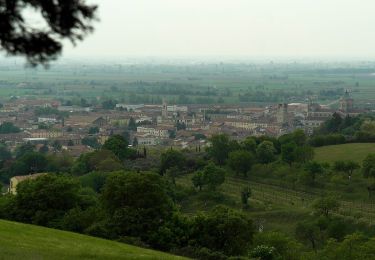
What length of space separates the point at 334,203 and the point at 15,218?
15497mm

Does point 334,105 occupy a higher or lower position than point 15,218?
lower

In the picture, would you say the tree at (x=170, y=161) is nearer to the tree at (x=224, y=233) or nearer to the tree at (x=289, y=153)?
the tree at (x=289, y=153)

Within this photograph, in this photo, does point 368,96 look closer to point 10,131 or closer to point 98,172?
point 10,131

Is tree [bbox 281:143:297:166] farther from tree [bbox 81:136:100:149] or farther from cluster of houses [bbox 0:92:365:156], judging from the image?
tree [bbox 81:136:100:149]

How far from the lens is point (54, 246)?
1263 centimetres

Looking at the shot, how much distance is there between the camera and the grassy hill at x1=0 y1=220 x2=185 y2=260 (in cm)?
1152

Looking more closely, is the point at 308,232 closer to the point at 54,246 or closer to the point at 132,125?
the point at 54,246

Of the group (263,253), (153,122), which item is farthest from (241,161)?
(153,122)

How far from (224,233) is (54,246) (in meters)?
5.26

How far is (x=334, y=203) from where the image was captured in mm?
27547

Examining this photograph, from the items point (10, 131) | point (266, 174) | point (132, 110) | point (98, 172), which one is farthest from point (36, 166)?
point (132, 110)

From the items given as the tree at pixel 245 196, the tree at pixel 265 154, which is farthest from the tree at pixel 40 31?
the tree at pixel 265 154

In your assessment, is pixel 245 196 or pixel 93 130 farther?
pixel 93 130

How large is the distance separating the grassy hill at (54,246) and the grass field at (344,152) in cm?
3049
